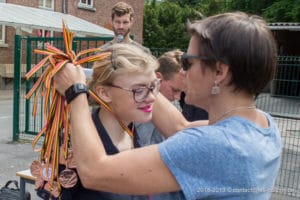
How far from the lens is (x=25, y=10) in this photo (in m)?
16.6

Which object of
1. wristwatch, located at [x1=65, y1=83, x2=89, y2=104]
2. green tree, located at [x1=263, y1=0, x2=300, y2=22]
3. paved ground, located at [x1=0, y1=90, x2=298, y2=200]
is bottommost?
paved ground, located at [x1=0, y1=90, x2=298, y2=200]

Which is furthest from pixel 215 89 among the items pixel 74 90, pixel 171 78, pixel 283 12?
pixel 283 12

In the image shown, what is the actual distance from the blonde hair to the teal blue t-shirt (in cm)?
40

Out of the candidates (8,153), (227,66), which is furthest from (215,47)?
(8,153)

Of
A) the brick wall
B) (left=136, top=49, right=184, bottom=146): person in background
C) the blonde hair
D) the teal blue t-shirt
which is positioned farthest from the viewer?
the brick wall

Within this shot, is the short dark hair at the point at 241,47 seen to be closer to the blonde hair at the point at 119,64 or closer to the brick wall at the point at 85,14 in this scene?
the blonde hair at the point at 119,64

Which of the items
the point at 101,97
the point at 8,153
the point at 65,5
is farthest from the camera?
the point at 65,5

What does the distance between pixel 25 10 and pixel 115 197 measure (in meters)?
16.2

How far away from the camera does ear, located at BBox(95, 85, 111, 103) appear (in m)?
1.64

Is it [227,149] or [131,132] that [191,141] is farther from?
[131,132]

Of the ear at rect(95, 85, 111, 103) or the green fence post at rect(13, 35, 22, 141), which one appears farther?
the green fence post at rect(13, 35, 22, 141)

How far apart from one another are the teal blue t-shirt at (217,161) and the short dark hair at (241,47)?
0.56 feet

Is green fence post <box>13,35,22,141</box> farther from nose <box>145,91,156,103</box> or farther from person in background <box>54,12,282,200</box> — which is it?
person in background <box>54,12,282,200</box>

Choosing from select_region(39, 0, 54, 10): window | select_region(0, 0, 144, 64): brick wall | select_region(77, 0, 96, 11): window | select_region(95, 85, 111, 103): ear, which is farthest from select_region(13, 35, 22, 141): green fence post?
select_region(77, 0, 96, 11): window
